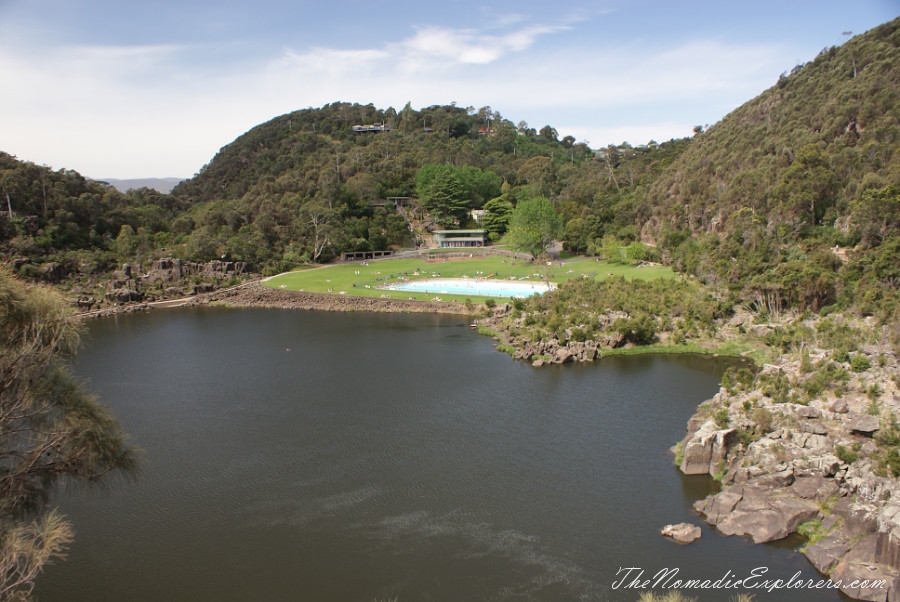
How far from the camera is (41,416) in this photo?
51.2 ft

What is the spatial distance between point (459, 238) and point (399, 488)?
63716mm

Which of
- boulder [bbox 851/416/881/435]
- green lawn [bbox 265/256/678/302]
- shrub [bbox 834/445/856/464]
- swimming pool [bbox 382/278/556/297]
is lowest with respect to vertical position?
shrub [bbox 834/445/856/464]

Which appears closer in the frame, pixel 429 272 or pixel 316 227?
pixel 429 272

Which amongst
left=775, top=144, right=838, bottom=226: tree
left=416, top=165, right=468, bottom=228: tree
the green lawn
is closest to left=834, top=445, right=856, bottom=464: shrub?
left=775, top=144, right=838, bottom=226: tree

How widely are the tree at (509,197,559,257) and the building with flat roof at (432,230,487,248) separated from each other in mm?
9104

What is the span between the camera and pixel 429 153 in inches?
4464

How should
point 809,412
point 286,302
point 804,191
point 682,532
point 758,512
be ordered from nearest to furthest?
point 682,532, point 758,512, point 809,412, point 804,191, point 286,302

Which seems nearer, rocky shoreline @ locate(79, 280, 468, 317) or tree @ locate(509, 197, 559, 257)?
rocky shoreline @ locate(79, 280, 468, 317)

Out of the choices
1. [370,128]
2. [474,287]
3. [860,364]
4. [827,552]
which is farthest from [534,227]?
[370,128]

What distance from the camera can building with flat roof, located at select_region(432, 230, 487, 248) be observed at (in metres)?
83.6

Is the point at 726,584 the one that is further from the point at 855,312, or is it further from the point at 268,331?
the point at 268,331

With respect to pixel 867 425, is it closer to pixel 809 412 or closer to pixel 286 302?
pixel 809 412

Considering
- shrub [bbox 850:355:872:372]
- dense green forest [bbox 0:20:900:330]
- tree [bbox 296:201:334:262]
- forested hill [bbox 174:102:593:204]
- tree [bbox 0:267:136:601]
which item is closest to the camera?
tree [bbox 0:267:136:601]

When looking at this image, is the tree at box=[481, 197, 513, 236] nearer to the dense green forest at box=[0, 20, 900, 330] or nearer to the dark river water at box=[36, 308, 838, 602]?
the dense green forest at box=[0, 20, 900, 330]
